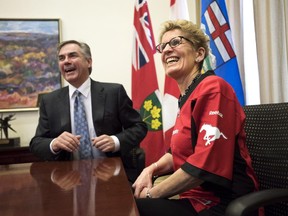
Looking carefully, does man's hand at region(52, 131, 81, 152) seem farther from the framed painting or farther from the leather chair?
the framed painting

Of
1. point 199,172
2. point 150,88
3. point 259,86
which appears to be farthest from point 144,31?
point 199,172

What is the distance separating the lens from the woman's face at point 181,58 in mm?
1373

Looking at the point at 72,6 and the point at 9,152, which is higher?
the point at 72,6

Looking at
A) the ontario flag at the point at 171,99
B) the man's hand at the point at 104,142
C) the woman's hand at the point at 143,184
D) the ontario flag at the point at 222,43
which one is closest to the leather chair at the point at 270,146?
the woman's hand at the point at 143,184

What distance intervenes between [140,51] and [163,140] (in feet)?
3.24

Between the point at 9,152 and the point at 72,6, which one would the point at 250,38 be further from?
the point at 9,152

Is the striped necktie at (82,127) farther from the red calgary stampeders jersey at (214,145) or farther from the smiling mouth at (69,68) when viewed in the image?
the red calgary stampeders jersey at (214,145)

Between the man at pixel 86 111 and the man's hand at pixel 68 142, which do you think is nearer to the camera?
the man's hand at pixel 68 142

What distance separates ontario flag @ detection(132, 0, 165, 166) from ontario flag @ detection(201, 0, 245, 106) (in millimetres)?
689

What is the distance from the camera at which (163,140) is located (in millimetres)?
2916

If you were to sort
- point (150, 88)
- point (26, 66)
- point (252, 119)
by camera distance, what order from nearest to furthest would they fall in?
point (252, 119) → point (150, 88) → point (26, 66)

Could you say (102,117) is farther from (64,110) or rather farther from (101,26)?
(101,26)

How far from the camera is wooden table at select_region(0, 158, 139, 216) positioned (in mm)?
756

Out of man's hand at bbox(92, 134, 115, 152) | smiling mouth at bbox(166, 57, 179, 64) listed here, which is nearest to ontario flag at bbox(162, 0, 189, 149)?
man's hand at bbox(92, 134, 115, 152)
